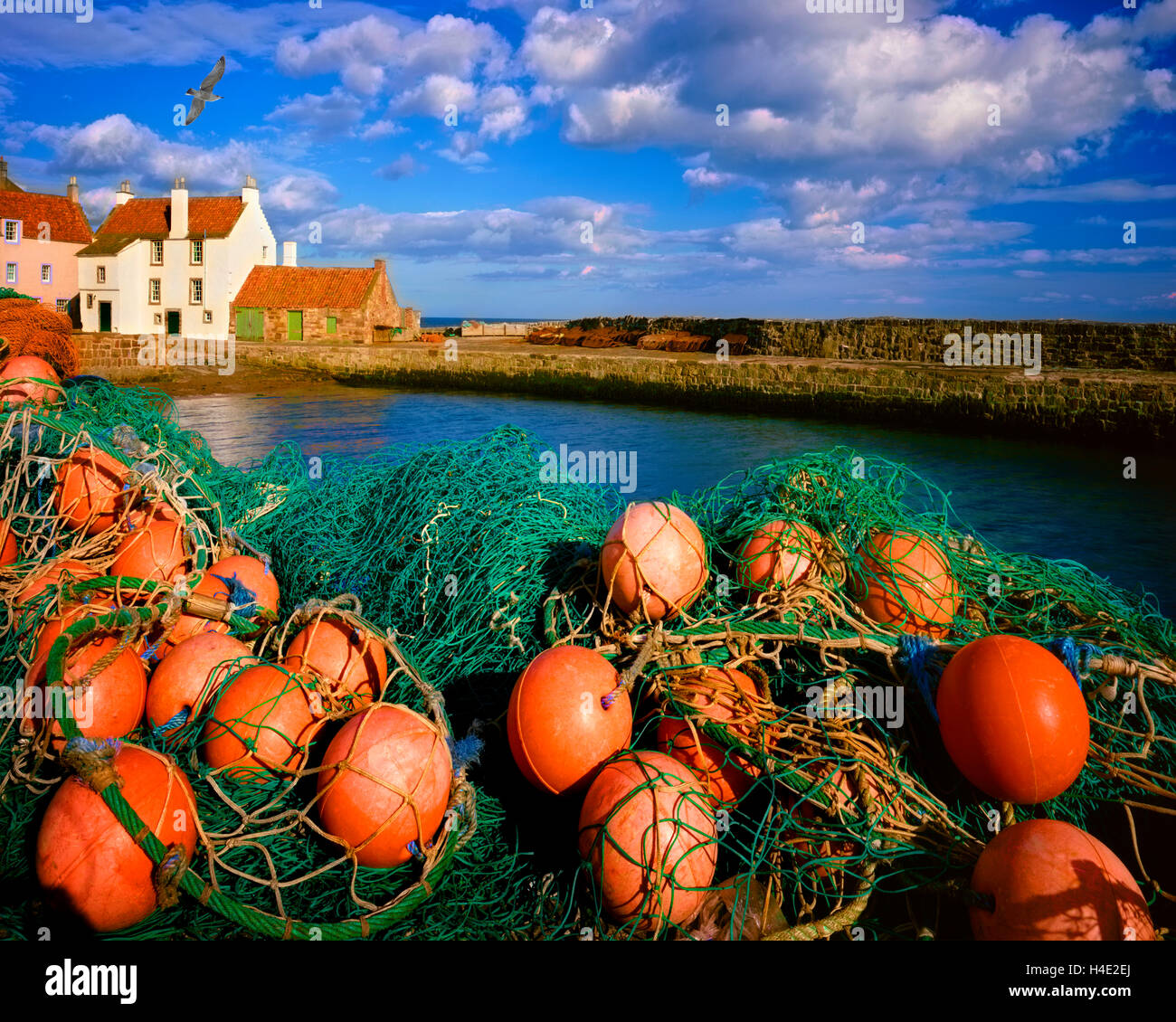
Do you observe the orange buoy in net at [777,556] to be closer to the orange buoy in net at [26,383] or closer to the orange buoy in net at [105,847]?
the orange buoy in net at [105,847]

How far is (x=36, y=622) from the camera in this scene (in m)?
3.31

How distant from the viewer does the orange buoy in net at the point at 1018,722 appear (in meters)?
2.73

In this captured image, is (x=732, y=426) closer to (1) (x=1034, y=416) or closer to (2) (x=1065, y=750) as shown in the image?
(1) (x=1034, y=416)

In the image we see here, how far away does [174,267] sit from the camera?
40906 millimetres

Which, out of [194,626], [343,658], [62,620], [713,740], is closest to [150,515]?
[194,626]

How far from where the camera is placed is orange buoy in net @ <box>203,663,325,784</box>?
2.98 metres

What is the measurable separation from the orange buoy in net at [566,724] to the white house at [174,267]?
4137cm

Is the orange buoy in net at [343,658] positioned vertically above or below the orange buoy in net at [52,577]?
below

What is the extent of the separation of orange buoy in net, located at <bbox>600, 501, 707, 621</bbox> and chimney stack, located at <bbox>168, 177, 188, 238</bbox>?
43.8m

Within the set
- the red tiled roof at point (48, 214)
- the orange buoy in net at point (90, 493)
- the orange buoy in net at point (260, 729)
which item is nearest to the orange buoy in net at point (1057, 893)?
the orange buoy in net at point (260, 729)

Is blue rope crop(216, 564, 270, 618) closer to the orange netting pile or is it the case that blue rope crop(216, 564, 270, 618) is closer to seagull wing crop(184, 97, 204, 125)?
the orange netting pile

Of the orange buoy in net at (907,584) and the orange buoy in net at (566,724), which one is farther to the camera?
the orange buoy in net at (907,584)

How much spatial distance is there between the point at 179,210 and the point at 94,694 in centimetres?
4390
